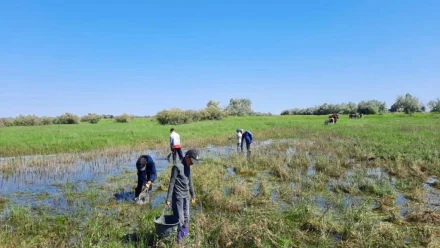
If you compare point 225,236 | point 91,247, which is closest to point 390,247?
point 225,236

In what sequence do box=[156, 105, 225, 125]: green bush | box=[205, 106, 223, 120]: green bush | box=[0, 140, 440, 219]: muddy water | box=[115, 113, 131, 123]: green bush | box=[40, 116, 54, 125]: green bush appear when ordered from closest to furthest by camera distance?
box=[0, 140, 440, 219]: muddy water
box=[156, 105, 225, 125]: green bush
box=[40, 116, 54, 125]: green bush
box=[115, 113, 131, 123]: green bush
box=[205, 106, 223, 120]: green bush

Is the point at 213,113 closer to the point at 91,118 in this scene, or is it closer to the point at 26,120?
the point at 91,118

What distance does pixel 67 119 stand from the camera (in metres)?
51.6

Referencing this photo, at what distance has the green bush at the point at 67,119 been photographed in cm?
5138

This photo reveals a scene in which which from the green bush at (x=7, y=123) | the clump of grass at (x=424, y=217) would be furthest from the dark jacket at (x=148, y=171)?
the green bush at (x=7, y=123)

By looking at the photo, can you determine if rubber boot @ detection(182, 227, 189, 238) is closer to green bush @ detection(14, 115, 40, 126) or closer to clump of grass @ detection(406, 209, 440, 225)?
clump of grass @ detection(406, 209, 440, 225)

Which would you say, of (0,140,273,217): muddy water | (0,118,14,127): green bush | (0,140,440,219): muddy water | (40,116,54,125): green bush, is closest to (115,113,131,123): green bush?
(40,116,54,125): green bush

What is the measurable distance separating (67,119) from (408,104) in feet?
252

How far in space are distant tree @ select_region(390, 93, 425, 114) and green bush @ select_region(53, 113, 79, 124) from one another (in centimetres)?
7362

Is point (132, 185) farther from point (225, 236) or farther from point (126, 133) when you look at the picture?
point (126, 133)

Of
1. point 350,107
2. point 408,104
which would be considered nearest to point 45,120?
point 350,107

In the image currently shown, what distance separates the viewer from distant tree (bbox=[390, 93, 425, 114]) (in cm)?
6844

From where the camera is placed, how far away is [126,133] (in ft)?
85.5

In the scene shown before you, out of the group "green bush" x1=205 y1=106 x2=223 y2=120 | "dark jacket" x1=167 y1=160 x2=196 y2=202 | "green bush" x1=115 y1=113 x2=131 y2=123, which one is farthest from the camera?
"green bush" x1=205 y1=106 x2=223 y2=120
